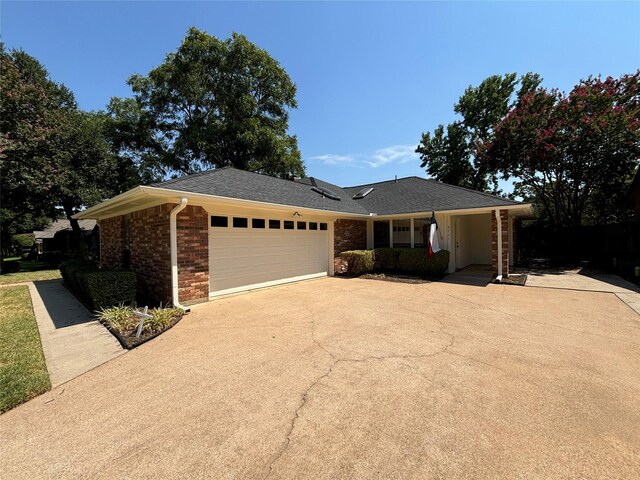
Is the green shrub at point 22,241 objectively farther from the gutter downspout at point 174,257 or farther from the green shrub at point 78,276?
the gutter downspout at point 174,257

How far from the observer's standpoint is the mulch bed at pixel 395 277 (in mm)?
10000

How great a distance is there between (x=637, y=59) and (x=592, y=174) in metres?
5.77

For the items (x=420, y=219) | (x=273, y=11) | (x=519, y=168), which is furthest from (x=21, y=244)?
(x=519, y=168)

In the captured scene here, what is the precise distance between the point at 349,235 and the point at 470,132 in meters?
16.9

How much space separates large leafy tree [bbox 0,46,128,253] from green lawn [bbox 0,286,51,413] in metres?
12.7

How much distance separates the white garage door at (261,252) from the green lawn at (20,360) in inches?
136

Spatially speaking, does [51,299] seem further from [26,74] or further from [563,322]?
[26,74]

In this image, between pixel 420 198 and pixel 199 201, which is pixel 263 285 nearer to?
pixel 199 201

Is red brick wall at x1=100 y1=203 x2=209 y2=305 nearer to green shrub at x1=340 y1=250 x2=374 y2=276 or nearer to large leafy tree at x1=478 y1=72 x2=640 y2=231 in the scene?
green shrub at x1=340 y1=250 x2=374 y2=276

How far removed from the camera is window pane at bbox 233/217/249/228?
26.0 feet

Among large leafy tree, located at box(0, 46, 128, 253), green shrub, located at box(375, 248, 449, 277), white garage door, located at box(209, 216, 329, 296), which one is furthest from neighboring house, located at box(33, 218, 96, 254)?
green shrub, located at box(375, 248, 449, 277)

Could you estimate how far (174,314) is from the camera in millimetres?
5734

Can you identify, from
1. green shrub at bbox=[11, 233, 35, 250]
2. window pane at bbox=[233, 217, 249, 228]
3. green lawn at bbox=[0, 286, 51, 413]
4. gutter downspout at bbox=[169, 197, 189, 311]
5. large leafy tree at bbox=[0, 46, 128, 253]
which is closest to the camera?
green lawn at bbox=[0, 286, 51, 413]

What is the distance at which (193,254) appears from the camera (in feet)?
22.1
